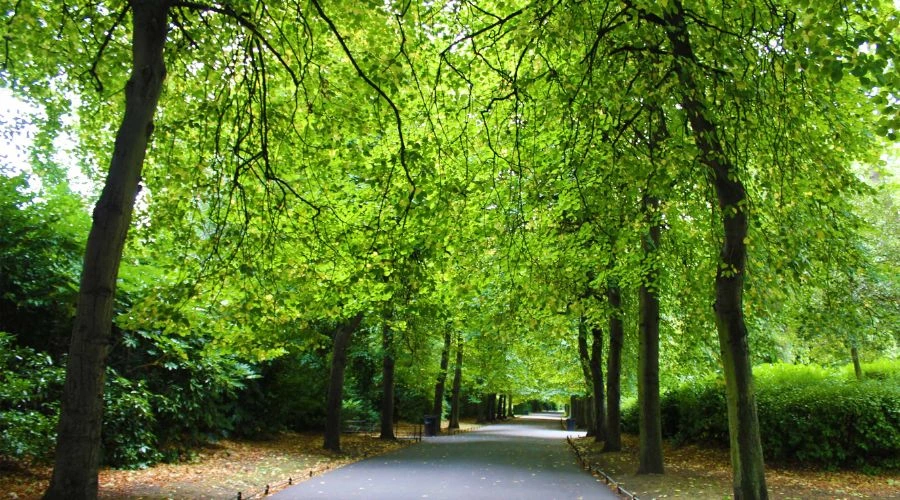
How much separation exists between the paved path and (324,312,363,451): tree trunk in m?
1.78

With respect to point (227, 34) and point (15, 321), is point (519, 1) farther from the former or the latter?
point (15, 321)

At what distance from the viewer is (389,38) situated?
9539 millimetres

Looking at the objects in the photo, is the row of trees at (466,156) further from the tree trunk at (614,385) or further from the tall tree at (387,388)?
the tall tree at (387,388)

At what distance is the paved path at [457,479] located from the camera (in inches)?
404

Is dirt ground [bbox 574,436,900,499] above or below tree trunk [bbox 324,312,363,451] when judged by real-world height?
below

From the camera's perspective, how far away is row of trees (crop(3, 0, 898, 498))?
5.82 m

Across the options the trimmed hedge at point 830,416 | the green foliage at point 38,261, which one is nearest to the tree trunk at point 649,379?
the trimmed hedge at point 830,416

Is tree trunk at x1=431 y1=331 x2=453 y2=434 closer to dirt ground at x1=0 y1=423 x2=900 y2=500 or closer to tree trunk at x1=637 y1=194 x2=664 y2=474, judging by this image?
dirt ground at x1=0 y1=423 x2=900 y2=500

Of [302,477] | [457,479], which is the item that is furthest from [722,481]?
[302,477]

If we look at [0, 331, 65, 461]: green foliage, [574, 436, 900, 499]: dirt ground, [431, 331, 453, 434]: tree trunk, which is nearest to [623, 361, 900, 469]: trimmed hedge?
[574, 436, 900, 499]: dirt ground

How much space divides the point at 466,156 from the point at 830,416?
10.8m

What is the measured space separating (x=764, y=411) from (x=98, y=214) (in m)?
14.5

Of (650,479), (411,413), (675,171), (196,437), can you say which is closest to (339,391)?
(196,437)

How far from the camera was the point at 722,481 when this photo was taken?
1145 centimetres
